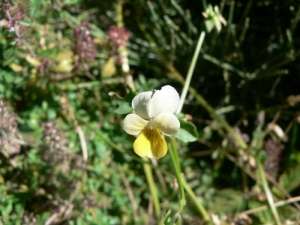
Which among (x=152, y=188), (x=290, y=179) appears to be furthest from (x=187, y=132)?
(x=290, y=179)

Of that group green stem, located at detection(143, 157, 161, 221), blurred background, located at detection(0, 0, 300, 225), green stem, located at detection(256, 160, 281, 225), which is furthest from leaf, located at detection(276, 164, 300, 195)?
green stem, located at detection(143, 157, 161, 221)

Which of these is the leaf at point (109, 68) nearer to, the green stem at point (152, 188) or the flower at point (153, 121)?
the green stem at point (152, 188)

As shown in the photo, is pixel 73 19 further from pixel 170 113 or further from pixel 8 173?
pixel 170 113

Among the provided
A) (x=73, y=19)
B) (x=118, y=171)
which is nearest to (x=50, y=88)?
(x=73, y=19)

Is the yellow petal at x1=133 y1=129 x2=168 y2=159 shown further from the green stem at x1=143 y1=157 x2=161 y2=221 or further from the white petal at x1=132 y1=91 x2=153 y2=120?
the green stem at x1=143 y1=157 x2=161 y2=221

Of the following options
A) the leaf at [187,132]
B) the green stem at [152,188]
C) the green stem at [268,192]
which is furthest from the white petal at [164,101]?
the green stem at [268,192]

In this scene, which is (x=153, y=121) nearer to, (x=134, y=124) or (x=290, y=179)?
(x=134, y=124)
